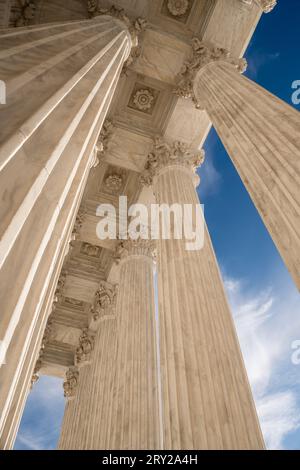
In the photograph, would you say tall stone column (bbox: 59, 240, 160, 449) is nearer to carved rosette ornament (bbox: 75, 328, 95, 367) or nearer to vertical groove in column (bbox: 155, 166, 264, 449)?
carved rosette ornament (bbox: 75, 328, 95, 367)

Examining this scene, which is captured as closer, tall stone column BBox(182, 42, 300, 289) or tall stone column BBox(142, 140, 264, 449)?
tall stone column BBox(182, 42, 300, 289)

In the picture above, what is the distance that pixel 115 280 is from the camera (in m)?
21.7

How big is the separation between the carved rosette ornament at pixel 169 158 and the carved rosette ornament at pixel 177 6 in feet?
18.6

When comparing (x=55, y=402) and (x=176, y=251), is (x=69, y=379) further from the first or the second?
(x=55, y=402)

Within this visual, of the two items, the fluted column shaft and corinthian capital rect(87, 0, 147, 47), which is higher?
Answer: corinthian capital rect(87, 0, 147, 47)

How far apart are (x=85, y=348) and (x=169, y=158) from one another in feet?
39.8

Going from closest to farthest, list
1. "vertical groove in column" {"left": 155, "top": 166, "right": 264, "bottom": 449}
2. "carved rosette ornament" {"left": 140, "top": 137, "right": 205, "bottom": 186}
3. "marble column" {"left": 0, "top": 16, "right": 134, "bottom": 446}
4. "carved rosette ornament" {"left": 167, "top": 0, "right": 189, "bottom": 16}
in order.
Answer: "marble column" {"left": 0, "top": 16, "right": 134, "bottom": 446}, "vertical groove in column" {"left": 155, "top": 166, "right": 264, "bottom": 449}, "carved rosette ornament" {"left": 140, "top": 137, "right": 205, "bottom": 186}, "carved rosette ornament" {"left": 167, "top": 0, "right": 189, "bottom": 16}

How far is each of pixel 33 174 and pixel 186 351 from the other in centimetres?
654

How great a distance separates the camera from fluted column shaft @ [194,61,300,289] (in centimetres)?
644

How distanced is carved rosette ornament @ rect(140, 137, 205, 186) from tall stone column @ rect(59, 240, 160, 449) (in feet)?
12.8

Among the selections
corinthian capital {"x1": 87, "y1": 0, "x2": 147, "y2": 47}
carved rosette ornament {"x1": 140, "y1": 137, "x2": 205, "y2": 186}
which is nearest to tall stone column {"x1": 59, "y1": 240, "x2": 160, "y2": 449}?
carved rosette ornament {"x1": 140, "y1": 137, "x2": 205, "y2": 186}

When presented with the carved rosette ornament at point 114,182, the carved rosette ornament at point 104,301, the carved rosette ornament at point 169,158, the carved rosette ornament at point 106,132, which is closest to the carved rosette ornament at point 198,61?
the carved rosette ornament at point 169,158

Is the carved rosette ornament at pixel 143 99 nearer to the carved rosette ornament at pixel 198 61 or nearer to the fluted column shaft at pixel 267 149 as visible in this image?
the carved rosette ornament at pixel 198 61
